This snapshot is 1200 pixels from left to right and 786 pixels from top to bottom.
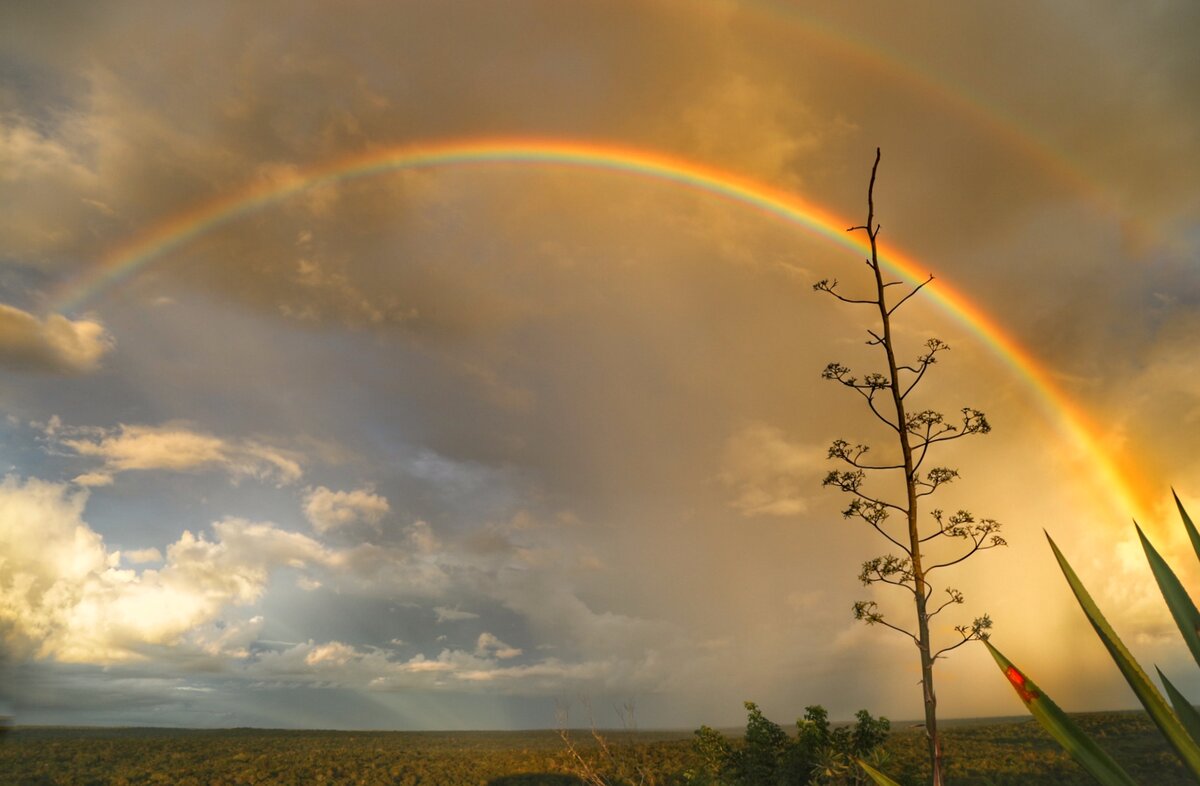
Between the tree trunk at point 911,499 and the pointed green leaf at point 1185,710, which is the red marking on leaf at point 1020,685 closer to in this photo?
the pointed green leaf at point 1185,710

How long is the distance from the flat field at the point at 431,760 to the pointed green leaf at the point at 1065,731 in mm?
30714

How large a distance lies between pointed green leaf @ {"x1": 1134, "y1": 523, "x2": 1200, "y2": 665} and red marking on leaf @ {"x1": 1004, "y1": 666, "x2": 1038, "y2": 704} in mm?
646

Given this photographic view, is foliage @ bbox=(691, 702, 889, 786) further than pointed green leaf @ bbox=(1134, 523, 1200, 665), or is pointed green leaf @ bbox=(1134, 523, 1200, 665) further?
foliage @ bbox=(691, 702, 889, 786)

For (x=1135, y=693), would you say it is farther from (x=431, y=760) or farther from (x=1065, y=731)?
(x=431, y=760)

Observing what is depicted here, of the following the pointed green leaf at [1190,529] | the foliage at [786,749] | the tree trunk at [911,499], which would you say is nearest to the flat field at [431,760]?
the foliage at [786,749]

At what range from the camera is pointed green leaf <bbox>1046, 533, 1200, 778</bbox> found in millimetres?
2207

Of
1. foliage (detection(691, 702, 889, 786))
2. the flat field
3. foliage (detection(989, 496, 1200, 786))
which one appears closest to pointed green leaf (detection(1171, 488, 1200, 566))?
foliage (detection(989, 496, 1200, 786))

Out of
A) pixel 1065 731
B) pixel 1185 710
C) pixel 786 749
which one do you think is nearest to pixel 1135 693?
pixel 1065 731

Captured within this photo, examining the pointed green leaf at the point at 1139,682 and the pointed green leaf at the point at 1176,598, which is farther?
the pointed green leaf at the point at 1176,598

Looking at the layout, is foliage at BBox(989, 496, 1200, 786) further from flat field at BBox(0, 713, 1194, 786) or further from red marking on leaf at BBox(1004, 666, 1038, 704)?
flat field at BBox(0, 713, 1194, 786)

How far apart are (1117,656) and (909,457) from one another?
4.62 metres

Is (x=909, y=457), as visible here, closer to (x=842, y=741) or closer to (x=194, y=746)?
(x=842, y=741)

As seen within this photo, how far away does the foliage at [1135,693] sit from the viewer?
222 centimetres

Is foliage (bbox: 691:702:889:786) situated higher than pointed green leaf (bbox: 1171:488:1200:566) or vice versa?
pointed green leaf (bbox: 1171:488:1200:566)
